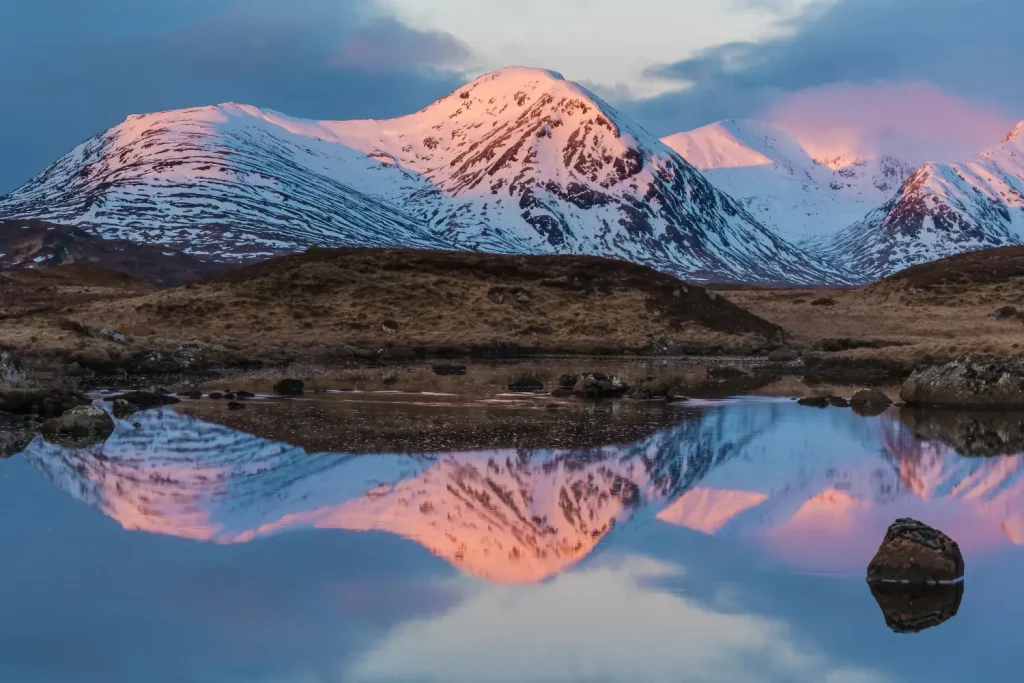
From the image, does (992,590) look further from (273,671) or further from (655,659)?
(273,671)

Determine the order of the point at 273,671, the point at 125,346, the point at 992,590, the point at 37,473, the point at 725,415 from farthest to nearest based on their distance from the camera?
the point at 125,346 → the point at 725,415 → the point at 37,473 → the point at 992,590 → the point at 273,671

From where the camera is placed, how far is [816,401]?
143ft

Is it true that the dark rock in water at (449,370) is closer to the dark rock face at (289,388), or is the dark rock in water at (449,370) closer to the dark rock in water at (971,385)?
the dark rock face at (289,388)

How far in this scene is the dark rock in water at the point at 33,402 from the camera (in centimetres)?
3512

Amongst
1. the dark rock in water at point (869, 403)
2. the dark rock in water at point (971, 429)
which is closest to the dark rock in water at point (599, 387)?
the dark rock in water at point (869, 403)

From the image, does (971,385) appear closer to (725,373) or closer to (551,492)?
(725,373)

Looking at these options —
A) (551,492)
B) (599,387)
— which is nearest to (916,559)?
(551,492)

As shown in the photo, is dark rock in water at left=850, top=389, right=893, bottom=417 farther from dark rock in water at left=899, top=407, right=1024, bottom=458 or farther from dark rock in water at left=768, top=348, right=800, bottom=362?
dark rock in water at left=768, top=348, right=800, bottom=362

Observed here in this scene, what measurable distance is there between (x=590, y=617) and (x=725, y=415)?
993 inches

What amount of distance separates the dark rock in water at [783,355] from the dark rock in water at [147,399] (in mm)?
42015

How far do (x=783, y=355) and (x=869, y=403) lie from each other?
102ft

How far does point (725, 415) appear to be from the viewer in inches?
1555

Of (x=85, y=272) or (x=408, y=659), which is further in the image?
(x=85, y=272)

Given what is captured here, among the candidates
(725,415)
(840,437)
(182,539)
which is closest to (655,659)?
(182,539)
